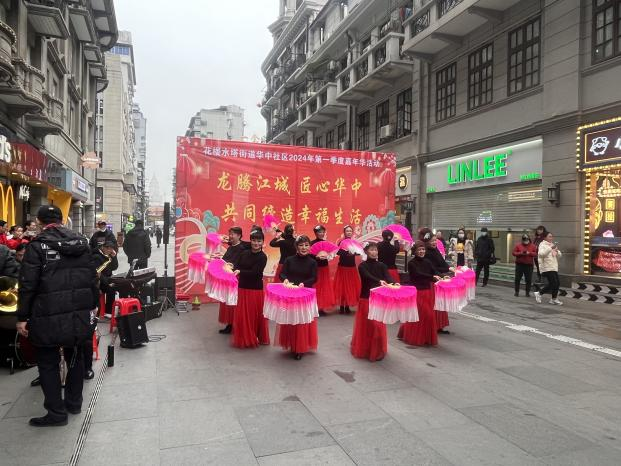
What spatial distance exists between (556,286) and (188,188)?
30.6 feet

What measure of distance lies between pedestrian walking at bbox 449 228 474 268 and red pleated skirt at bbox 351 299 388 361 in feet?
35.6

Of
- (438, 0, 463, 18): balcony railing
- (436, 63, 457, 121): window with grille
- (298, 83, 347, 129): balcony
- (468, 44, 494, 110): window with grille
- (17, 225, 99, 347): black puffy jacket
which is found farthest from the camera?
(298, 83, 347, 129): balcony

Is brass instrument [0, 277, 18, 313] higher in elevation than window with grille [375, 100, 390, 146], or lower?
lower

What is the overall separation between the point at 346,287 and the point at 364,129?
17.8 m

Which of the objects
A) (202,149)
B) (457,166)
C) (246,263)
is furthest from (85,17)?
(246,263)

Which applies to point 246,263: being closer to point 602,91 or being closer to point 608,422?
point 608,422

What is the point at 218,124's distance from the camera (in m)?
125

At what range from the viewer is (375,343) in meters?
6.48

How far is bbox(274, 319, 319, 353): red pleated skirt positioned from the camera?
21.2 ft

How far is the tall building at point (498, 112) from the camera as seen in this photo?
1291cm

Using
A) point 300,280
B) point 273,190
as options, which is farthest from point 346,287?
point 300,280

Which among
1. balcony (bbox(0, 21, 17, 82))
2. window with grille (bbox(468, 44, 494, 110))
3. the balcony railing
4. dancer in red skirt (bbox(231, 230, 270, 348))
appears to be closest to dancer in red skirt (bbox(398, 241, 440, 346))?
dancer in red skirt (bbox(231, 230, 270, 348))

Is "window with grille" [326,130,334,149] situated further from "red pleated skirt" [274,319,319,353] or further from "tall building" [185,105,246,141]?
"tall building" [185,105,246,141]

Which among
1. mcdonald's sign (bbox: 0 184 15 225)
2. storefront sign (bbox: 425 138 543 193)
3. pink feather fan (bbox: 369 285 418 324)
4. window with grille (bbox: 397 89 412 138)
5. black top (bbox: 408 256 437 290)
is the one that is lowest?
pink feather fan (bbox: 369 285 418 324)
